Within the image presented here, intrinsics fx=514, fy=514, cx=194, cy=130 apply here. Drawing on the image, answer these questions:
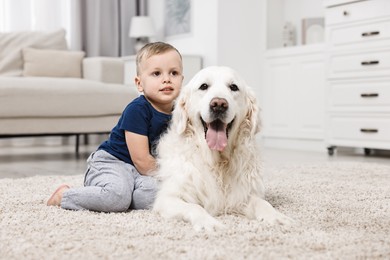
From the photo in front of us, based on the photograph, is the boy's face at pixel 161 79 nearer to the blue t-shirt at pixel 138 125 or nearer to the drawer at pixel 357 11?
the blue t-shirt at pixel 138 125

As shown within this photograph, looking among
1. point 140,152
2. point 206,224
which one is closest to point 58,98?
point 140,152

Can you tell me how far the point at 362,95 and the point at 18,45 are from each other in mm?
3195

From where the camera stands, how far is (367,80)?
419 centimetres

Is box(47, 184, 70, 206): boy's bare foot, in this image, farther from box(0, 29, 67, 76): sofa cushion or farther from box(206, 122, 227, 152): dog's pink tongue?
box(0, 29, 67, 76): sofa cushion

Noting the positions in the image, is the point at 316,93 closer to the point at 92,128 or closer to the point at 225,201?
the point at 92,128

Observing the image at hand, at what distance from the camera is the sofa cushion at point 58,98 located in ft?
11.8

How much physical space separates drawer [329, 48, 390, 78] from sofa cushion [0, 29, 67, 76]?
2.68 m

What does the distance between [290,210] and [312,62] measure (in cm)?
346

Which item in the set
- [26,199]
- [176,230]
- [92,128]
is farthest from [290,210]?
[92,128]

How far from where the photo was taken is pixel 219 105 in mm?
1555

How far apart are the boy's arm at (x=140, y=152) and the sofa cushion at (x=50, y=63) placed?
10.7 ft

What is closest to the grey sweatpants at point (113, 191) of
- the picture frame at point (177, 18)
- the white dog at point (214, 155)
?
the white dog at point (214, 155)

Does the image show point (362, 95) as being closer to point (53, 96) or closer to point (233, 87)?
point (53, 96)

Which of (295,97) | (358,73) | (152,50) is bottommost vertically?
(295,97)
